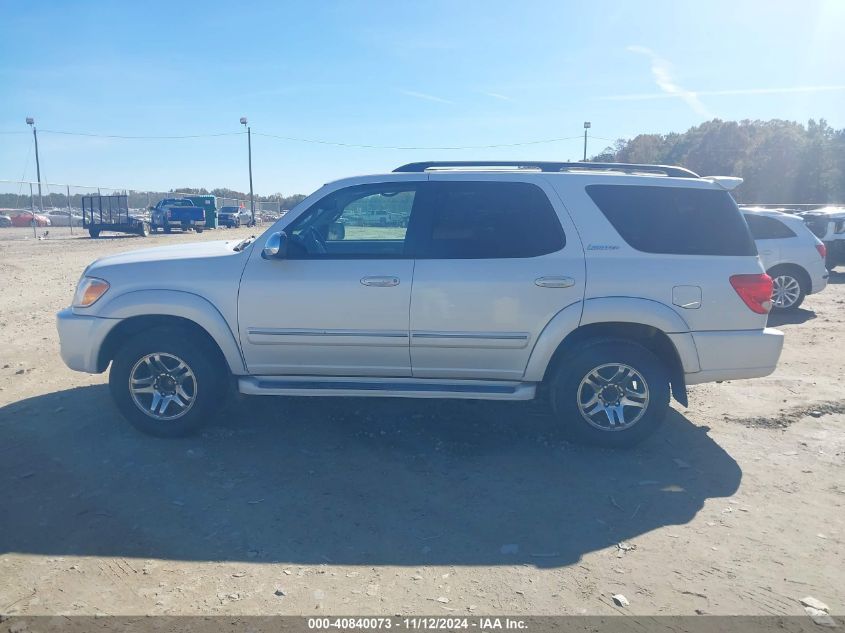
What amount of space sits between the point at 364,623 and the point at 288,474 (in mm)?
1705

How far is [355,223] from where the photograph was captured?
18.8 ft

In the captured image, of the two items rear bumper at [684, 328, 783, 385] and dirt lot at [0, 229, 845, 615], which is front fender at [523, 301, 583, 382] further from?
rear bumper at [684, 328, 783, 385]

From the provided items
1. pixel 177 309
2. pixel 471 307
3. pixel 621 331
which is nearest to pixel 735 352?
pixel 621 331

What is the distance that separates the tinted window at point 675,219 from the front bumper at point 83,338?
155 inches

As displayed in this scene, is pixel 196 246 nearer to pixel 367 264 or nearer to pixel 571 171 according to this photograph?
pixel 367 264

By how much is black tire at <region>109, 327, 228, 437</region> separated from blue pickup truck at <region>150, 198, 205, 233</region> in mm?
35117

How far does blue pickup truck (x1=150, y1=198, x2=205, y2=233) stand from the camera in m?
37.7

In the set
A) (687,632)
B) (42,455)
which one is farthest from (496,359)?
(42,455)

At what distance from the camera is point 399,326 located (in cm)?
493

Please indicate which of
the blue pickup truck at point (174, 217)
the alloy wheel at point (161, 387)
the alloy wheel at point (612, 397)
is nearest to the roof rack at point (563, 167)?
the alloy wheel at point (612, 397)

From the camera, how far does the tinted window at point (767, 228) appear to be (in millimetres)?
10930

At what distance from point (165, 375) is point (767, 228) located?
9.96 meters

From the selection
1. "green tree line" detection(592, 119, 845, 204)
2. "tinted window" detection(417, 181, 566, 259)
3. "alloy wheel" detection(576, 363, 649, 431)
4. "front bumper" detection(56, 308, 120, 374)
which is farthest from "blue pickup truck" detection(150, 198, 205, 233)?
"alloy wheel" detection(576, 363, 649, 431)

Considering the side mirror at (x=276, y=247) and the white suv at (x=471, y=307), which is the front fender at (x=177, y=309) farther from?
the side mirror at (x=276, y=247)
